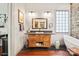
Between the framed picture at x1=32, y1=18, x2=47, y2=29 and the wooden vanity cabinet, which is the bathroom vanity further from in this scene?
the framed picture at x1=32, y1=18, x2=47, y2=29

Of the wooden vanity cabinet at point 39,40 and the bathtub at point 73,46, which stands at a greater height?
the bathtub at point 73,46

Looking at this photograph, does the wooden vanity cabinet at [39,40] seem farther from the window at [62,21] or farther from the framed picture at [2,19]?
the framed picture at [2,19]

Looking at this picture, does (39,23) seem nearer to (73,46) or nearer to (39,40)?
(39,40)

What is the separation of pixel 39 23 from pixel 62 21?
1074 mm

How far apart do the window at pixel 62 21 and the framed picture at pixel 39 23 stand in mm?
609

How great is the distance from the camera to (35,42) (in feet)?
18.8

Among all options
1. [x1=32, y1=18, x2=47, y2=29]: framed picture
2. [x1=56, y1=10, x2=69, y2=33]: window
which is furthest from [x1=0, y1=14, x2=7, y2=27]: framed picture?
[x1=56, y1=10, x2=69, y2=33]: window

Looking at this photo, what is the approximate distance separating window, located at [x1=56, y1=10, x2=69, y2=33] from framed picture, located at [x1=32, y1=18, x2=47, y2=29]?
2.00ft

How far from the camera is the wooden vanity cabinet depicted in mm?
5727

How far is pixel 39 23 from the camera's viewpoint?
254 inches

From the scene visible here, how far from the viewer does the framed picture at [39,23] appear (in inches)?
252

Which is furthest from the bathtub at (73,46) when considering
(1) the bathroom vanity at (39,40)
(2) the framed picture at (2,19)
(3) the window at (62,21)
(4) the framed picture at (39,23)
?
(4) the framed picture at (39,23)

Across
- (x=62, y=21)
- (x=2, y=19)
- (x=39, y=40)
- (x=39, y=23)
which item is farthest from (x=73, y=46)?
(x=39, y=23)

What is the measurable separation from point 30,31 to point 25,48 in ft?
2.89
